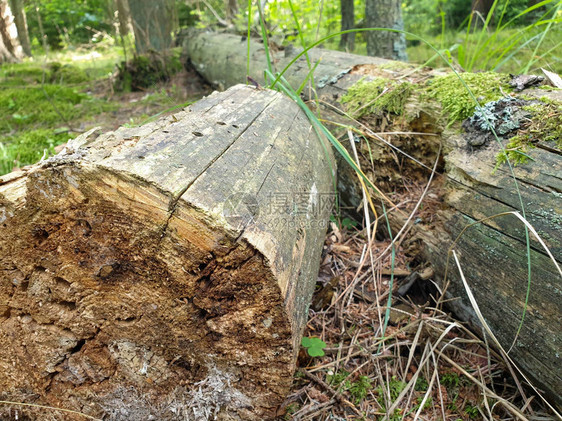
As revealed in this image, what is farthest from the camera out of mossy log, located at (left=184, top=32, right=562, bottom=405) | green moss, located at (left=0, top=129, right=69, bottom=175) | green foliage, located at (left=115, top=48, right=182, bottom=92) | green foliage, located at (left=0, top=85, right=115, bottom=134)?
green foliage, located at (left=115, top=48, right=182, bottom=92)

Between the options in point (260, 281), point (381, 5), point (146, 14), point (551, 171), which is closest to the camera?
point (260, 281)

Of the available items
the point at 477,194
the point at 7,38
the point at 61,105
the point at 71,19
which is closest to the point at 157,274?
the point at 477,194

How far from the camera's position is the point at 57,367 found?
148cm

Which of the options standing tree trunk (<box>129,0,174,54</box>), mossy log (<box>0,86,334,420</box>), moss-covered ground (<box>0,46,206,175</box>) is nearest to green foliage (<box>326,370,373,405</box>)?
mossy log (<box>0,86,334,420</box>)

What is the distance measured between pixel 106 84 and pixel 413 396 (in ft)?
21.0

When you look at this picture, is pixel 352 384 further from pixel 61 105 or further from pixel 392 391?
pixel 61 105

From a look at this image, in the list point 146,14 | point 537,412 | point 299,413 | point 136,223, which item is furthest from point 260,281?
point 146,14

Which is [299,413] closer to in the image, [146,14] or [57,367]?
[57,367]

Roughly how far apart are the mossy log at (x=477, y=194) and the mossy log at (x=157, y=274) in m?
0.78

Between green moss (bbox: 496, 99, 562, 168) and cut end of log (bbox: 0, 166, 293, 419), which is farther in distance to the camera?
green moss (bbox: 496, 99, 562, 168)

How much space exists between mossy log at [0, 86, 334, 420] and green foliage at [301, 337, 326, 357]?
0.25 meters

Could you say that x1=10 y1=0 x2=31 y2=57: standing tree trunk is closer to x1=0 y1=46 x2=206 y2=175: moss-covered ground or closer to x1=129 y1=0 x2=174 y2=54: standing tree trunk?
x1=0 y1=46 x2=206 y2=175: moss-covered ground

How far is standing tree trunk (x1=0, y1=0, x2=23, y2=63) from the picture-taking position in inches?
319

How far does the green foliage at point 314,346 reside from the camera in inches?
64.1
